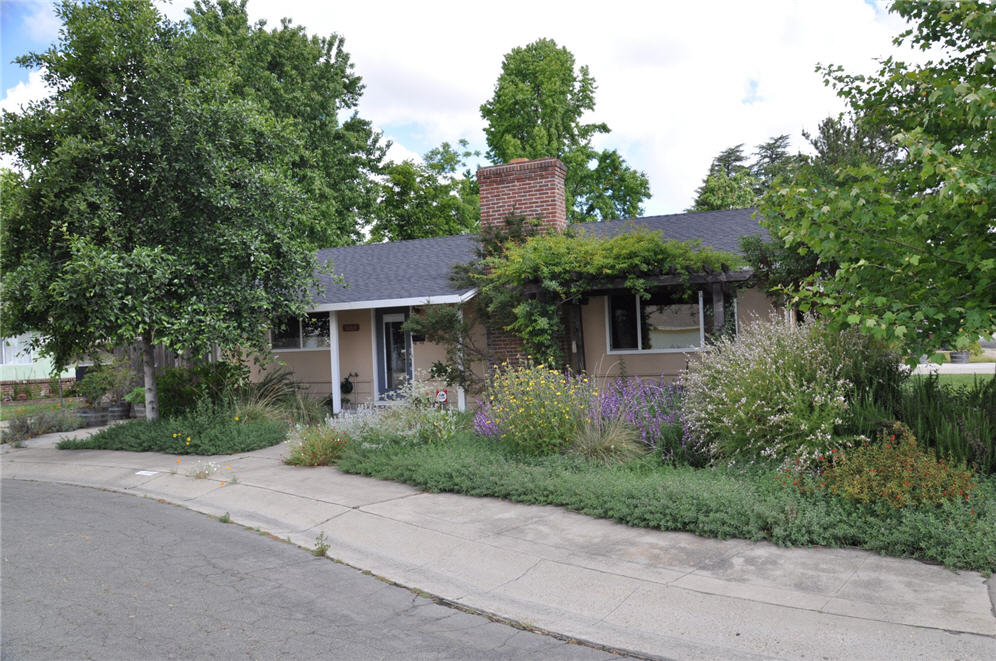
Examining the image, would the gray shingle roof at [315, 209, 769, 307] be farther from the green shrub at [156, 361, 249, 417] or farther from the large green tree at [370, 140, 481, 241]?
the large green tree at [370, 140, 481, 241]

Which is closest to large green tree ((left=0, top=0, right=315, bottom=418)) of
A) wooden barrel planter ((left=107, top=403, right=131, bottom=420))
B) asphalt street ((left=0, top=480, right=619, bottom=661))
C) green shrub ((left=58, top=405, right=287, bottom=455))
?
green shrub ((left=58, top=405, right=287, bottom=455))

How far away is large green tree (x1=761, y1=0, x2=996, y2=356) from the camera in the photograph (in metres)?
5.50

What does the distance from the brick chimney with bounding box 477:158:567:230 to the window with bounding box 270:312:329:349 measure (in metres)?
5.14

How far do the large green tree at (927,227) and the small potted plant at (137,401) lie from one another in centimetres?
1432

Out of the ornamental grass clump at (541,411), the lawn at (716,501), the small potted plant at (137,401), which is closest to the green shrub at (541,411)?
the ornamental grass clump at (541,411)

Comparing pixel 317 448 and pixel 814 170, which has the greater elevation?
pixel 814 170

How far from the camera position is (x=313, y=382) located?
16.9 m

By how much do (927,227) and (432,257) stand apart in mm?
12088

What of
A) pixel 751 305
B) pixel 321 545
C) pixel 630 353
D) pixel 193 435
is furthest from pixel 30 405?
pixel 751 305

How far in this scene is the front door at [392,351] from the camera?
16.1 metres

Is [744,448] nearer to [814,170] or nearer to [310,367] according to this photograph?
[814,170]

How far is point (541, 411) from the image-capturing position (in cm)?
895

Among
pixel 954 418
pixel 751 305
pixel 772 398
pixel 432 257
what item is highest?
pixel 432 257

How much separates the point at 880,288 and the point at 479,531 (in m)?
4.25
